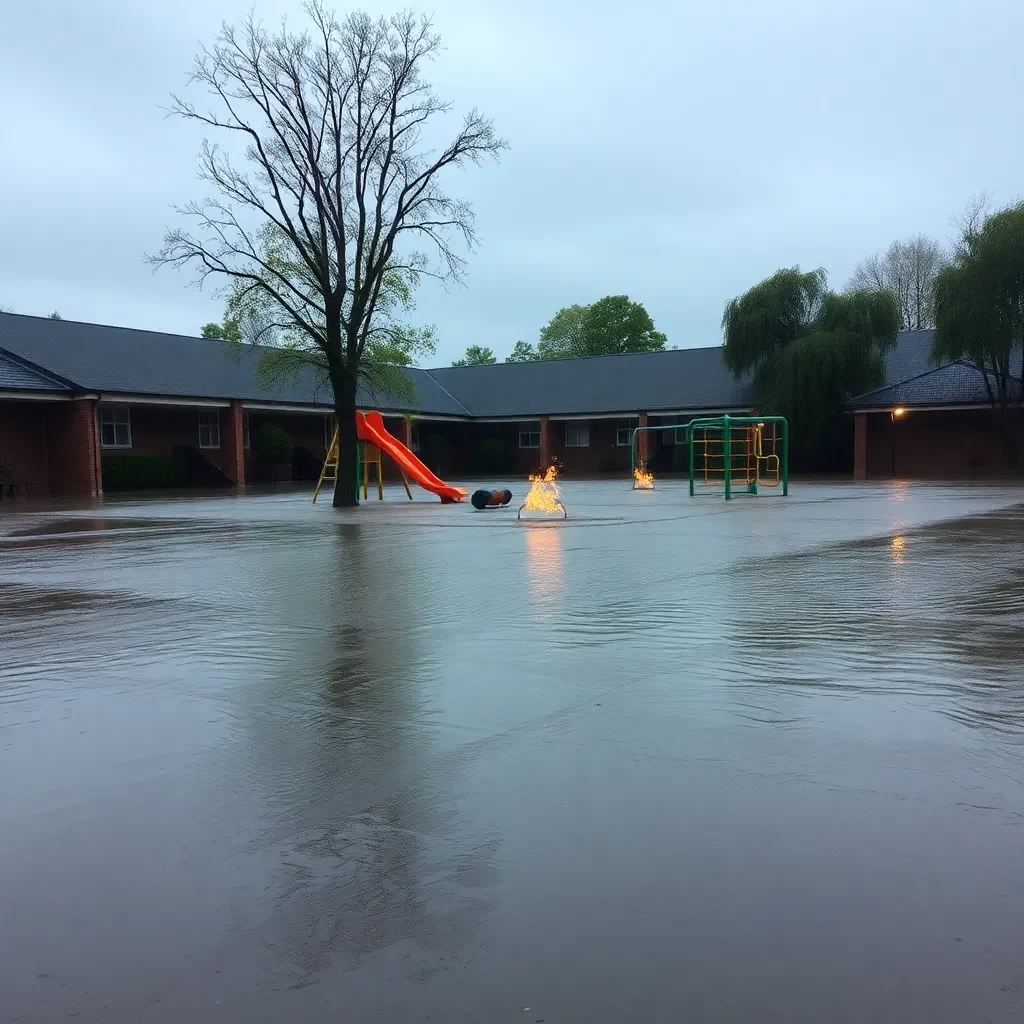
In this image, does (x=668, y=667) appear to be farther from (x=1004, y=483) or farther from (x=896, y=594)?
(x=1004, y=483)

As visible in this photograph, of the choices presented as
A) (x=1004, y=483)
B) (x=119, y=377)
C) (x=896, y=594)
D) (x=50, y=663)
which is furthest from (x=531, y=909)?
(x=119, y=377)

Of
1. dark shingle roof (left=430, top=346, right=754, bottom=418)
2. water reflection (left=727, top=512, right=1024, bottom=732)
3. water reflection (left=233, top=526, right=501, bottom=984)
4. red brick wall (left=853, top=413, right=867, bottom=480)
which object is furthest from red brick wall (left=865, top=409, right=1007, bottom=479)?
water reflection (left=233, top=526, right=501, bottom=984)

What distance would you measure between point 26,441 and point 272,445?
10.6m

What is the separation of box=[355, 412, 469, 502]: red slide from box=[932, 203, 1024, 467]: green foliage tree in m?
21.5

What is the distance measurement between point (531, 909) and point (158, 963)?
39.0 inches

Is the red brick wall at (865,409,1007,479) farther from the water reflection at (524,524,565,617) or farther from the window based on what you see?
the water reflection at (524,524,565,617)

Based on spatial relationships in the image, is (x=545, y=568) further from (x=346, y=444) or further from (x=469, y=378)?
(x=469, y=378)

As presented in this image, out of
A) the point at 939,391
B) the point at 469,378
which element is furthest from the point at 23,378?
the point at 939,391

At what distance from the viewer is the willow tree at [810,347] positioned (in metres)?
41.1

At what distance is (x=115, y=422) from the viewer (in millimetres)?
38250

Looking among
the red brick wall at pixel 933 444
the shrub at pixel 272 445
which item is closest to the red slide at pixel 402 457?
the shrub at pixel 272 445

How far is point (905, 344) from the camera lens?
4694 centimetres

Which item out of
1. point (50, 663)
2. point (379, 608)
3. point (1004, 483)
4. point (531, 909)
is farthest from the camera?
point (1004, 483)

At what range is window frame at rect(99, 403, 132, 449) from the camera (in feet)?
124
